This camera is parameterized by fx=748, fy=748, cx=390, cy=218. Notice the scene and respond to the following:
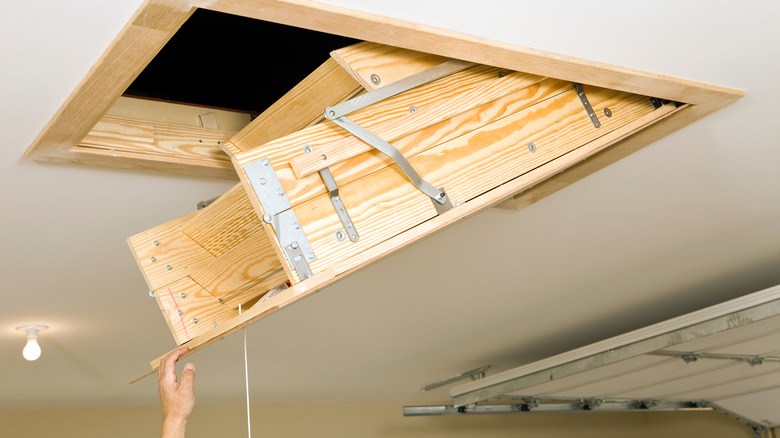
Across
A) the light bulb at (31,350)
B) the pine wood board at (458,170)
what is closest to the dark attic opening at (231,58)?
the pine wood board at (458,170)

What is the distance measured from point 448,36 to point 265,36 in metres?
0.98

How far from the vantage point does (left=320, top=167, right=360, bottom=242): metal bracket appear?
81.3 inches

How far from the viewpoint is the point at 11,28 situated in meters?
1.90

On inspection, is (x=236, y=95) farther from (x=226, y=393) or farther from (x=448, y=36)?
(x=226, y=393)

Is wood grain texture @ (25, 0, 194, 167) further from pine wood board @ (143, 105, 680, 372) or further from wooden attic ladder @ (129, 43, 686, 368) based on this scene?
pine wood board @ (143, 105, 680, 372)

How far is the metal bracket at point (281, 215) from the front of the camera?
1956 millimetres

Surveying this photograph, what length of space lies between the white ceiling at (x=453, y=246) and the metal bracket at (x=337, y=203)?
1.60 feet

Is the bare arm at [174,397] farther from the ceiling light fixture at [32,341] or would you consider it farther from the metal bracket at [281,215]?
the ceiling light fixture at [32,341]

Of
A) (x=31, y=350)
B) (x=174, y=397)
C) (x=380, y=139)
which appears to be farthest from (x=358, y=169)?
(x=31, y=350)

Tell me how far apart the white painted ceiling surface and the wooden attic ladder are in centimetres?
248

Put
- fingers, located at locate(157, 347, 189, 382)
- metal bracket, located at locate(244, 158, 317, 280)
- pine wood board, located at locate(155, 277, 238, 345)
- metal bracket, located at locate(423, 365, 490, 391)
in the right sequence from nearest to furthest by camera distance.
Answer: metal bracket, located at locate(244, 158, 317, 280), fingers, located at locate(157, 347, 189, 382), pine wood board, located at locate(155, 277, 238, 345), metal bracket, located at locate(423, 365, 490, 391)

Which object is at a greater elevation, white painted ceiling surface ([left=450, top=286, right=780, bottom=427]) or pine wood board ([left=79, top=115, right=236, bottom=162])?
pine wood board ([left=79, top=115, right=236, bottom=162])

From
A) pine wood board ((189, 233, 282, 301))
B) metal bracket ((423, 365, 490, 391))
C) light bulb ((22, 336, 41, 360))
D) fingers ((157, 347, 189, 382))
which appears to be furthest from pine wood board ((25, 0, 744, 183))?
metal bracket ((423, 365, 490, 391))

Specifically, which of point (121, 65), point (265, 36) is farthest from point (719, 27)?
point (121, 65)
